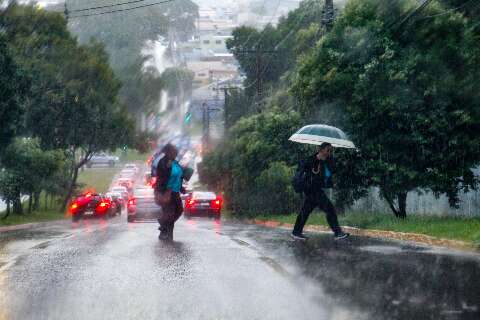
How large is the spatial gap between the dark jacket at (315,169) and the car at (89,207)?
3056cm

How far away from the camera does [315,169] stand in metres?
15.7

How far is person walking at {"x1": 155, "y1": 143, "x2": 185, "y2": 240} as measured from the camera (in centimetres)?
1608

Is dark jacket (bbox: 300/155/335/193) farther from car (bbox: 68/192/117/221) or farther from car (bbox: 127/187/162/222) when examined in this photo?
car (bbox: 68/192/117/221)

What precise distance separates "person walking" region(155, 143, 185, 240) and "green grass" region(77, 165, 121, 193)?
3012 inches

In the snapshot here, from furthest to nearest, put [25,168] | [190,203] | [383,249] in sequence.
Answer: [25,168], [190,203], [383,249]

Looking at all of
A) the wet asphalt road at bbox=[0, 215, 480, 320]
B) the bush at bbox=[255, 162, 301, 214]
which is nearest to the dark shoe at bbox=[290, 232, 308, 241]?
the wet asphalt road at bbox=[0, 215, 480, 320]

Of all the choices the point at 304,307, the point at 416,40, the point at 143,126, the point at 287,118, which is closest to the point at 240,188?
the point at 287,118

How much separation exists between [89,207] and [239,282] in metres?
36.7

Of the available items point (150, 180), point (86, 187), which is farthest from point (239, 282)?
point (86, 187)

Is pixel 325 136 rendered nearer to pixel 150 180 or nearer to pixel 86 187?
pixel 150 180

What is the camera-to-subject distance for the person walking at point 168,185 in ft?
52.7

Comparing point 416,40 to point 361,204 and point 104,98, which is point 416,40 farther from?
point 104,98

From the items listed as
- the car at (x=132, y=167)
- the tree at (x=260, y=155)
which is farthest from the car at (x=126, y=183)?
the tree at (x=260, y=155)

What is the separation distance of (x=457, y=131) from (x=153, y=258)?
36.7 feet
